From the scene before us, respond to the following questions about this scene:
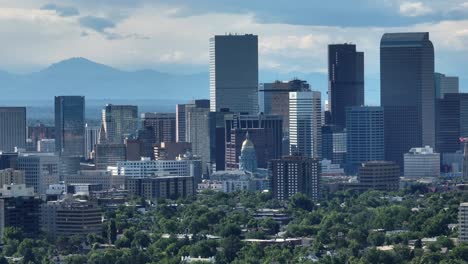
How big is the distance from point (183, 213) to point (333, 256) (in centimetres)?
2474

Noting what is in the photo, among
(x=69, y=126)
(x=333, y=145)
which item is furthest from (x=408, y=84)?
(x=69, y=126)

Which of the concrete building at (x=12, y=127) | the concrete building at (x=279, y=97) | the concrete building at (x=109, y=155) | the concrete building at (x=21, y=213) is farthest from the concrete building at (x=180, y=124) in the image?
the concrete building at (x=21, y=213)

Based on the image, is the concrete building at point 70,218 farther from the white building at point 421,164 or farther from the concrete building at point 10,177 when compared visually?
the white building at point 421,164

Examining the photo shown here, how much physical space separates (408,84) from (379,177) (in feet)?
120

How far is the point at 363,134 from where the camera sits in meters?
161

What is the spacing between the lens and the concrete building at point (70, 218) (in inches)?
3725

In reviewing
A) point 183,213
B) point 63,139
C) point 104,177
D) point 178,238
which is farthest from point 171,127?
point 178,238

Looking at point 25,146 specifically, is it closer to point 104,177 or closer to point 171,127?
point 171,127

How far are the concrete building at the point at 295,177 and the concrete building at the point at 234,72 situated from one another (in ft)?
158

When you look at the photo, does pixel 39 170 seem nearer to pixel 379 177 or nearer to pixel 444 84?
pixel 379 177

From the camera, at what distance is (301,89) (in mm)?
169000

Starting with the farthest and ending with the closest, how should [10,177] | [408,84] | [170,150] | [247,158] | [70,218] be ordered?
[408,84] < [170,150] < [247,158] < [10,177] < [70,218]

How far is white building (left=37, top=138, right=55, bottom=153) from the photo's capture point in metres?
160

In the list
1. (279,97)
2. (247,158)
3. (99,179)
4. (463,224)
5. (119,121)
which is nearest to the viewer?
(463,224)
